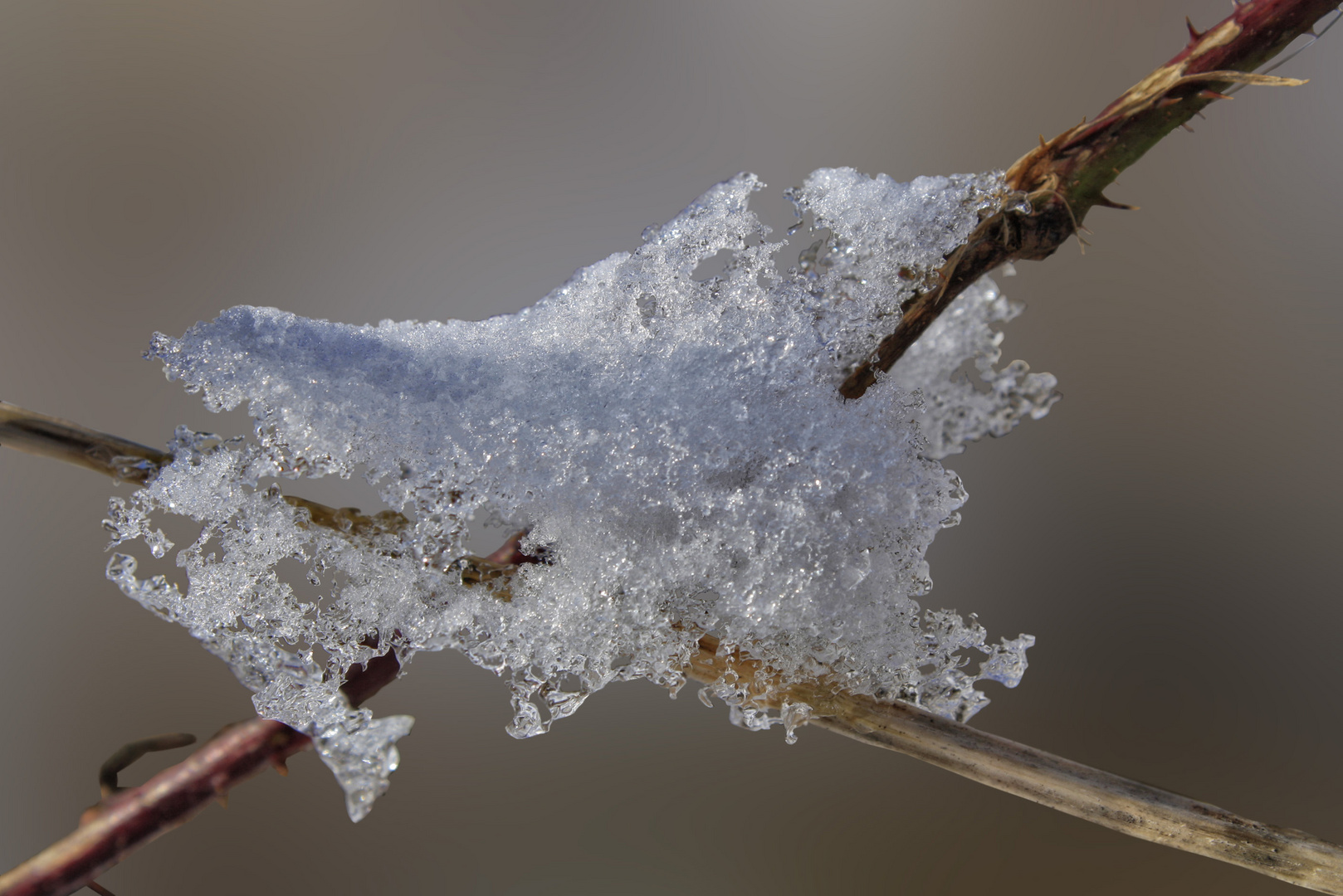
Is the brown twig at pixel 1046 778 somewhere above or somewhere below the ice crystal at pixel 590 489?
below

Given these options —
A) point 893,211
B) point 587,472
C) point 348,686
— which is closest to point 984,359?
point 893,211

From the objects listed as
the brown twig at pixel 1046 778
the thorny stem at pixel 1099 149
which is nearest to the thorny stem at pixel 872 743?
the brown twig at pixel 1046 778

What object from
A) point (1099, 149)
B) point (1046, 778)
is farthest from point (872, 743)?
point (1099, 149)

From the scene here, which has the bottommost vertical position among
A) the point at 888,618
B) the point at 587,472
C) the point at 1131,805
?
the point at 1131,805

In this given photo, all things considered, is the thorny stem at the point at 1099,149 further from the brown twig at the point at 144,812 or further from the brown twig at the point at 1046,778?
the brown twig at the point at 144,812

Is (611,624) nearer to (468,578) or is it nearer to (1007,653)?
(468,578)

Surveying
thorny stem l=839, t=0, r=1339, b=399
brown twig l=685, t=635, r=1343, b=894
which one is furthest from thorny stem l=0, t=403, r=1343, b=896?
thorny stem l=839, t=0, r=1339, b=399
